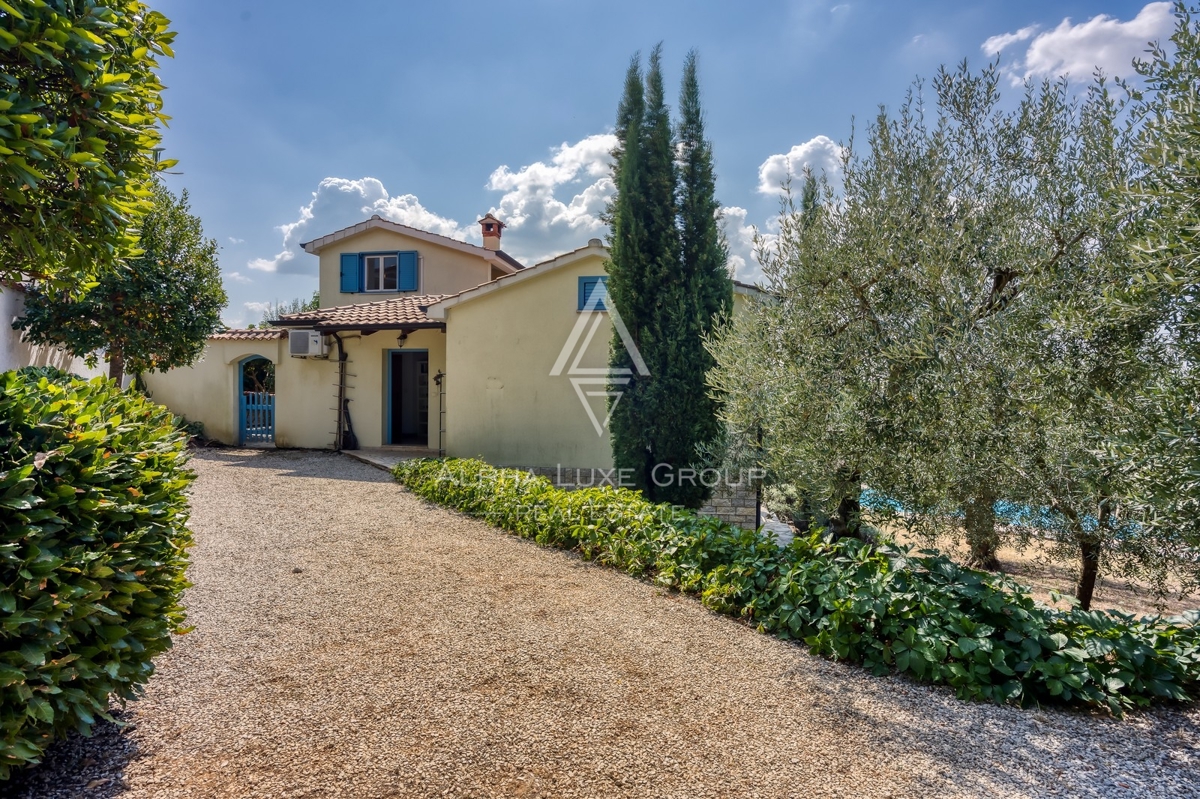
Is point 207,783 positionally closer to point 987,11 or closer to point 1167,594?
point 1167,594

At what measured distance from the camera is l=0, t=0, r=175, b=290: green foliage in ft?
6.09

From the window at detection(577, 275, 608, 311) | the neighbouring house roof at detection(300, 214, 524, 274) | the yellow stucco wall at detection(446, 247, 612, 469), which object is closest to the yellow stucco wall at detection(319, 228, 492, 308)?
the neighbouring house roof at detection(300, 214, 524, 274)

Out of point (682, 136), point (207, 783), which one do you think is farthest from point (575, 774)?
point (682, 136)

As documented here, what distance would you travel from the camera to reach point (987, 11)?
15.5 ft

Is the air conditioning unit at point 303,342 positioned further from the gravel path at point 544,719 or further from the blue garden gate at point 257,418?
the gravel path at point 544,719

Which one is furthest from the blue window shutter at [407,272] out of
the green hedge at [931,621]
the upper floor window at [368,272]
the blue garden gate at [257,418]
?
the green hedge at [931,621]

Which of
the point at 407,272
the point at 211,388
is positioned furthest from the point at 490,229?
the point at 211,388

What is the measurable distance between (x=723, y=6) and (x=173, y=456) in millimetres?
6994

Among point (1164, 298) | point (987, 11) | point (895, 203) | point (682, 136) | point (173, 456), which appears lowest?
point (173, 456)

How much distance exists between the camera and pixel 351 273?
16984 millimetres

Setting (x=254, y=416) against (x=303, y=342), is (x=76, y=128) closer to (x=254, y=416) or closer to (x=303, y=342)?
(x=303, y=342)

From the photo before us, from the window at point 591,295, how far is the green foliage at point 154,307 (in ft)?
25.5

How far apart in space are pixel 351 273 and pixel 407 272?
1.87 metres

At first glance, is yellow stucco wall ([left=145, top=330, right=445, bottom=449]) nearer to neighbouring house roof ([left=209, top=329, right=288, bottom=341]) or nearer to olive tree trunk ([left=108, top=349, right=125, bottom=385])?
neighbouring house roof ([left=209, top=329, right=288, bottom=341])
